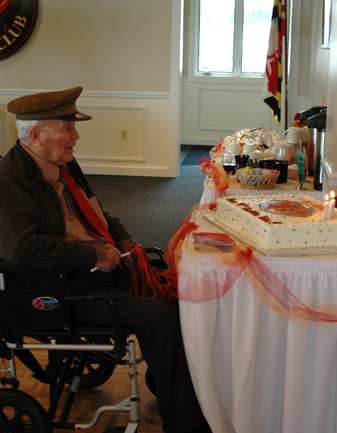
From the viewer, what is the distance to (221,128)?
8.09 m

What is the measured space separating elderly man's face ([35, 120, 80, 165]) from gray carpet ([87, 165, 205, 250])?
73.8 inches

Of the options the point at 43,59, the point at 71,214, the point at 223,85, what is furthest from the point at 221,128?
the point at 71,214

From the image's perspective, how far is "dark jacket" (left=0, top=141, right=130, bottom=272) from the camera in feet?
4.38

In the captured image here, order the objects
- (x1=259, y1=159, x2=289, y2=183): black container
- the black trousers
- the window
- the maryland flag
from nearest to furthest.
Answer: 1. the black trousers
2. (x1=259, y1=159, x2=289, y2=183): black container
3. the maryland flag
4. the window

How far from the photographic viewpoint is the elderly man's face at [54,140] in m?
1.51

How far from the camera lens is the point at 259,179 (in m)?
1.97

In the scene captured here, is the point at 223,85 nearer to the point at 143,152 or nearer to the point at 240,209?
the point at 143,152

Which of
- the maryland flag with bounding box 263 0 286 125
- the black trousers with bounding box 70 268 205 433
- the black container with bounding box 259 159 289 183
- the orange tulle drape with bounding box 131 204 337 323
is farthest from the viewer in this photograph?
the maryland flag with bounding box 263 0 286 125

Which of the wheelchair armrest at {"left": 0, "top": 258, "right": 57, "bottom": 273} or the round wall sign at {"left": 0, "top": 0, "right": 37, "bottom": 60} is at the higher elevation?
the round wall sign at {"left": 0, "top": 0, "right": 37, "bottom": 60}

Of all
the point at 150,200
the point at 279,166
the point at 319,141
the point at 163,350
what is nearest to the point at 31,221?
the point at 163,350

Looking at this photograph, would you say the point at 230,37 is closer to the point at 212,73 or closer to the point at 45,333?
the point at 212,73

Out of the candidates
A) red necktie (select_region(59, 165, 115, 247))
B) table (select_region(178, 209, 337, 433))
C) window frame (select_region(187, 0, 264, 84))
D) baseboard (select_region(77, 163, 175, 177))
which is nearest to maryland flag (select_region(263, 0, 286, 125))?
baseboard (select_region(77, 163, 175, 177))

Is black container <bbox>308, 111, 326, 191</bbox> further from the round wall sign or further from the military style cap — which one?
the round wall sign

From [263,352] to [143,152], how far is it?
4.38 meters
